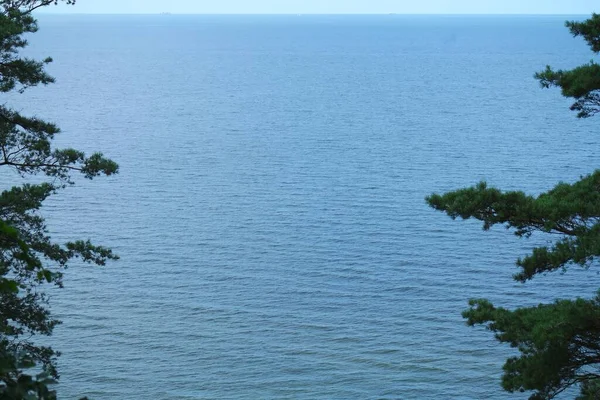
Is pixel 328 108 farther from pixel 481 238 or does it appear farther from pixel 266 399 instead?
pixel 266 399

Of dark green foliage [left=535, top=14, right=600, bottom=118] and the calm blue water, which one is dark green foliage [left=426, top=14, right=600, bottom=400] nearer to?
dark green foliage [left=535, top=14, right=600, bottom=118]

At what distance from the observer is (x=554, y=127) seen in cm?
7675

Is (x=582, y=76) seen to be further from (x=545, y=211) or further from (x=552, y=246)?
(x=552, y=246)

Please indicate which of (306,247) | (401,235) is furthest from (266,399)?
(401,235)

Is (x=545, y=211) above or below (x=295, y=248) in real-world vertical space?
below

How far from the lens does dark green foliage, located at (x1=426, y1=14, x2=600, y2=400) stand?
12.5 metres

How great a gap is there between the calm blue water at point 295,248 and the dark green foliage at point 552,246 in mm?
16024

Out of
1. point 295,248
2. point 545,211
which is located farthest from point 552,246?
point 295,248

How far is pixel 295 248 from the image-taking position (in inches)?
1688

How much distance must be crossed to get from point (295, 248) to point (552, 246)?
3012cm

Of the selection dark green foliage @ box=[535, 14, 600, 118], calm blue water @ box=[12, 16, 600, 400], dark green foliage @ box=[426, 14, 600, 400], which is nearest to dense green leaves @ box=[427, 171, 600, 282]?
dark green foliage @ box=[426, 14, 600, 400]

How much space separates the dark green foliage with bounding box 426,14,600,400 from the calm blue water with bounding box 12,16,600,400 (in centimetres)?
1602

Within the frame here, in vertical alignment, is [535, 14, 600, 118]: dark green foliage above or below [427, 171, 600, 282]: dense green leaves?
above

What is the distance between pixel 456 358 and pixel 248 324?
872 centimetres
